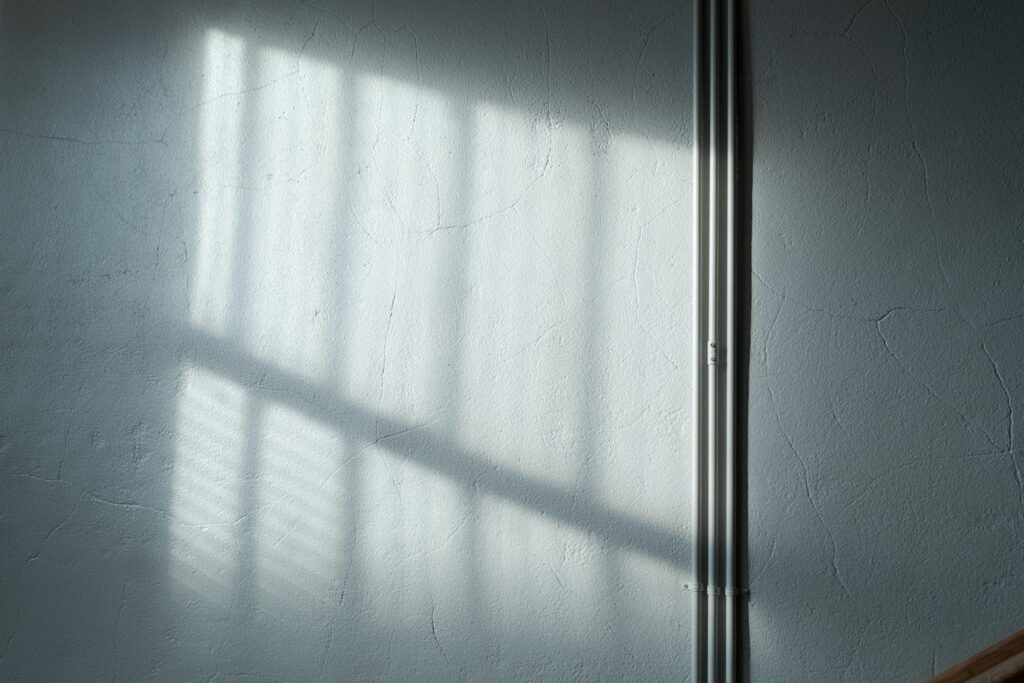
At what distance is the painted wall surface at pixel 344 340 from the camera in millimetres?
2168

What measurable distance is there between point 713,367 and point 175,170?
5.36 feet

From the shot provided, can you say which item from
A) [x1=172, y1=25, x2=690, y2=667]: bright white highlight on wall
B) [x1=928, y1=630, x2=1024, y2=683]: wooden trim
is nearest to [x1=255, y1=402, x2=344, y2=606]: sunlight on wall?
[x1=172, y1=25, x2=690, y2=667]: bright white highlight on wall

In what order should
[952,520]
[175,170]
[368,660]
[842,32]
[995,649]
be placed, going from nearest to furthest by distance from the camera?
1. [995,649]
2. [952,520]
3. [842,32]
4. [368,660]
5. [175,170]

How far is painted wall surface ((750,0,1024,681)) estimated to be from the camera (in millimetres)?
1911

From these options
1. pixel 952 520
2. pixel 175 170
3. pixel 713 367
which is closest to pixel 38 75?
pixel 175 170

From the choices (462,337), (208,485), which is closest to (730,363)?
(462,337)

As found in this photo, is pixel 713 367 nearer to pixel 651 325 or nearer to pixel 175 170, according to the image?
pixel 651 325

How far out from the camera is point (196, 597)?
7.79ft

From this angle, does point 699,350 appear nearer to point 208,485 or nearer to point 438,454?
point 438,454

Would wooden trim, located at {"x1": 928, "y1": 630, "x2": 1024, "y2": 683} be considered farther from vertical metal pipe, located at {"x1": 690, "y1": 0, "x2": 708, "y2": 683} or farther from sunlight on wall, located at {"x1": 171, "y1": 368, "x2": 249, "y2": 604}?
sunlight on wall, located at {"x1": 171, "y1": 368, "x2": 249, "y2": 604}

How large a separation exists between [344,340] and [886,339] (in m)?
1.38

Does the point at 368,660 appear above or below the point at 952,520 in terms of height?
below

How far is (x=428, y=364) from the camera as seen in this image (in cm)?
229

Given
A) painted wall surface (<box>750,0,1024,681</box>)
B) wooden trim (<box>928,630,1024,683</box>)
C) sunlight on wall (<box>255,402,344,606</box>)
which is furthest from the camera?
sunlight on wall (<box>255,402,344,606</box>)
